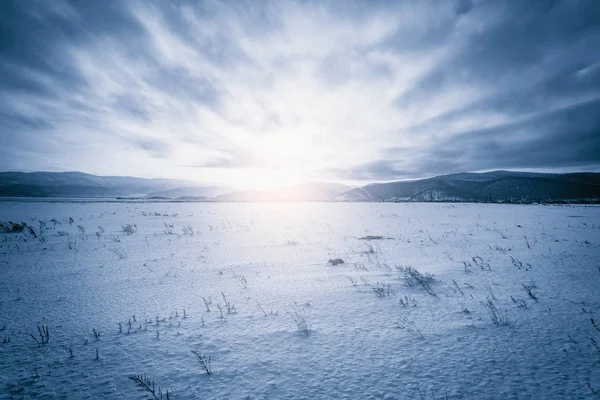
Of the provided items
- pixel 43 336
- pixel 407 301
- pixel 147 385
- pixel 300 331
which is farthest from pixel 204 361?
pixel 407 301

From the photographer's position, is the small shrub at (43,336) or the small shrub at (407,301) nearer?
the small shrub at (43,336)

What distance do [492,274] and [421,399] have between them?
5503mm

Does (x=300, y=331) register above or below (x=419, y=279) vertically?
below

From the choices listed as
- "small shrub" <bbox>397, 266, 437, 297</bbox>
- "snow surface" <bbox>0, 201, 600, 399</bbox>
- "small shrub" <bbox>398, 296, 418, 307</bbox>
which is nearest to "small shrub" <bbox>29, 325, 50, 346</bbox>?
"snow surface" <bbox>0, 201, 600, 399</bbox>

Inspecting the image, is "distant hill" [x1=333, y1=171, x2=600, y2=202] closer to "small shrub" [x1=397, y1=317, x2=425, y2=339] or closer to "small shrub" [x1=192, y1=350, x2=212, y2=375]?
"small shrub" [x1=397, y1=317, x2=425, y2=339]

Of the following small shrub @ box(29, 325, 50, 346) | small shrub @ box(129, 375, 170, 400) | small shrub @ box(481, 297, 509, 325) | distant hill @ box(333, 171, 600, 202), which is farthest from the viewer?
distant hill @ box(333, 171, 600, 202)

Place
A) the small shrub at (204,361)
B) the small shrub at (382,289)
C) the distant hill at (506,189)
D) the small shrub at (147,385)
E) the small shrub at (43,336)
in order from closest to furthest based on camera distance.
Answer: the small shrub at (147,385)
the small shrub at (204,361)
the small shrub at (43,336)
the small shrub at (382,289)
the distant hill at (506,189)

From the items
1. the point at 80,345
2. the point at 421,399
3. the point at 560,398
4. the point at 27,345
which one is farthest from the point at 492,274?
the point at 27,345

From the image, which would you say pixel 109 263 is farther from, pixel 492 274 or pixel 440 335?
pixel 492 274

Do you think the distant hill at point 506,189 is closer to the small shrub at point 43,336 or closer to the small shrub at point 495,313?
the small shrub at point 495,313

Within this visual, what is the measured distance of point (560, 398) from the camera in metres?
2.42

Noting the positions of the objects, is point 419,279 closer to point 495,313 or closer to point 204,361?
point 495,313

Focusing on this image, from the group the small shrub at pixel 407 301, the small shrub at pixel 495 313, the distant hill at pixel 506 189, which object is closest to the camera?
the small shrub at pixel 495 313

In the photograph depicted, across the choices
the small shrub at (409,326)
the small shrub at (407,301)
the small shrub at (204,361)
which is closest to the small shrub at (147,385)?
the small shrub at (204,361)
